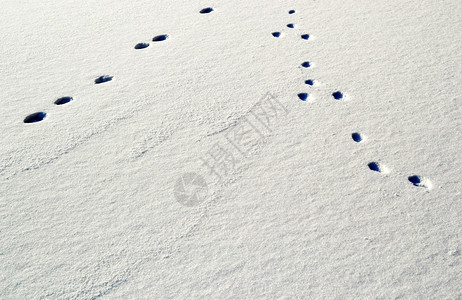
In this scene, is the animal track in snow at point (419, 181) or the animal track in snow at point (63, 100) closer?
the animal track in snow at point (419, 181)

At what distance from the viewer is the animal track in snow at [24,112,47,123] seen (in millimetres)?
1733

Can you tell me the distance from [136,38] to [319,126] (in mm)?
1023

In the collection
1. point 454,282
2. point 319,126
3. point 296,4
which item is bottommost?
point 454,282

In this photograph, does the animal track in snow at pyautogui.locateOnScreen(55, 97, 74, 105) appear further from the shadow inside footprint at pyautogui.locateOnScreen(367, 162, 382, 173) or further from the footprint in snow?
the shadow inside footprint at pyautogui.locateOnScreen(367, 162, 382, 173)

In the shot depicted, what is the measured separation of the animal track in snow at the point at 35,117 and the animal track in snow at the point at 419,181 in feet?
4.33

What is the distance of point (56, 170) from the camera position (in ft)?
4.97

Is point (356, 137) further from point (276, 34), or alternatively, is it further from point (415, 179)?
point (276, 34)

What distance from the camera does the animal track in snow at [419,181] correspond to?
1.39 meters

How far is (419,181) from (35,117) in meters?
1.38

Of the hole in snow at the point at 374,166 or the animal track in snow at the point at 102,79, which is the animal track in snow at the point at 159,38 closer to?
the animal track in snow at the point at 102,79

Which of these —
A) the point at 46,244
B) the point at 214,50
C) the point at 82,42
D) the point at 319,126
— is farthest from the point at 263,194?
the point at 82,42

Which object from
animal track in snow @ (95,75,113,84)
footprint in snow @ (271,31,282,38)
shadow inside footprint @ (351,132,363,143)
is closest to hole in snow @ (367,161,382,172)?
shadow inside footprint @ (351,132,363,143)

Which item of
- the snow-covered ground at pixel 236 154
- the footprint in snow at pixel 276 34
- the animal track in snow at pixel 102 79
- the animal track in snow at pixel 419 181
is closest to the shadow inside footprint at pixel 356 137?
the snow-covered ground at pixel 236 154

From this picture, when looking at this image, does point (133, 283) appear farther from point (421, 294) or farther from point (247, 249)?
point (421, 294)
